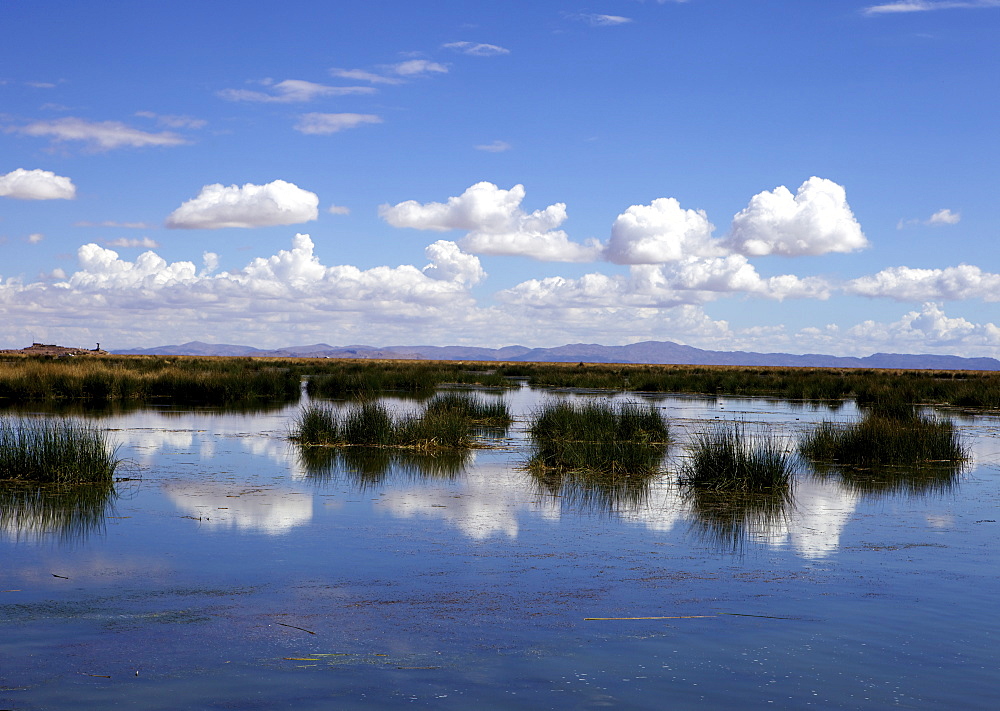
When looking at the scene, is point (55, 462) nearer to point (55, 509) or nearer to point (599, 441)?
point (55, 509)

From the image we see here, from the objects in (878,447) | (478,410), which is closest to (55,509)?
(878,447)

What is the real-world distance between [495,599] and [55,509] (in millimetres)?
5656

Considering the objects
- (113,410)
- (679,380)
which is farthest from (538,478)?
(679,380)

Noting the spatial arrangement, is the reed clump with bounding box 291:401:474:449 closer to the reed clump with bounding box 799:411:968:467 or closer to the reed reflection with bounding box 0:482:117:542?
the reed reflection with bounding box 0:482:117:542

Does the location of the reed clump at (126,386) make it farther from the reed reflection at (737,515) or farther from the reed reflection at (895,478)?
the reed reflection at (737,515)

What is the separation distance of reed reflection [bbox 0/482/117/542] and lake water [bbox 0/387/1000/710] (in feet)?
0.19

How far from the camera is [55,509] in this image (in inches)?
395

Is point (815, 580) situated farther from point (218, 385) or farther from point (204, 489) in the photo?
point (218, 385)

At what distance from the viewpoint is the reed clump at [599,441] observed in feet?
44.9

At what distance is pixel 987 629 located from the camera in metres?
6.25

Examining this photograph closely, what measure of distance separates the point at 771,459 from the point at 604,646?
7147mm

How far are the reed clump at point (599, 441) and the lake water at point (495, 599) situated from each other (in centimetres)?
153

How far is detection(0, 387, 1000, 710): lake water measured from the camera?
200 inches

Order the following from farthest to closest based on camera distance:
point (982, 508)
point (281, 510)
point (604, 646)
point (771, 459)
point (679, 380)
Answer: point (679, 380) < point (771, 459) < point (982, 508) < point (281, 510) < point (604, 646)
